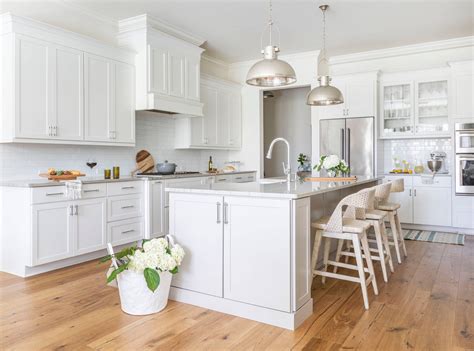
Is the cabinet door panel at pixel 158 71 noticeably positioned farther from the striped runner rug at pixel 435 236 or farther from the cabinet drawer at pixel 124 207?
the striped runner rug at pixel 435 236

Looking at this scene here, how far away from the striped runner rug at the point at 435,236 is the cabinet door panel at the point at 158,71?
381cm

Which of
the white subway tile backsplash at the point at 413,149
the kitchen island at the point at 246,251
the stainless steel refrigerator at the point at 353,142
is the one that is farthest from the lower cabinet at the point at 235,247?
the white subway tile backsplash at the point at 413,149

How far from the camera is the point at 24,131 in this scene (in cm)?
361

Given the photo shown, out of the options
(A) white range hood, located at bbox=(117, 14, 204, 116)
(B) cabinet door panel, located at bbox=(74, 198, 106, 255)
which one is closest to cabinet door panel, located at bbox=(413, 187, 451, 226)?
(A) white range hood, located at bbox=(117, 14, 204, 116)

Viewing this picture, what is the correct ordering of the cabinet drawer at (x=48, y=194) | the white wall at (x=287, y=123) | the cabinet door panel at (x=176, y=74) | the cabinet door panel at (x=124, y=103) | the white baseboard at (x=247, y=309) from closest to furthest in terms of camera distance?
the white baseboard at (x=247, y=309) → the cabinet drawer at (x=48, y=194) → the cabinet door panel at (x=124, y=103) → the cabinet door panel at (x=176, y=74) → the white wall at (x=287, y=123)

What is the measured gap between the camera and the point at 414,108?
19.5 ft

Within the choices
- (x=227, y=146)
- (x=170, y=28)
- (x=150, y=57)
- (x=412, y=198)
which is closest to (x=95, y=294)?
(x=150, y=57)

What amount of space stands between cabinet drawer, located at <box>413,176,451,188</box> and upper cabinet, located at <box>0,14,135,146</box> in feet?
13.4

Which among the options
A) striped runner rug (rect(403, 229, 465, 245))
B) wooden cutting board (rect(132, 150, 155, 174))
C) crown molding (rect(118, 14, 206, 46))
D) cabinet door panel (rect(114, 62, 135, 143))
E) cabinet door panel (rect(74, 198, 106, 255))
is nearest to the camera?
cabinet door panel (rect(74, 198, 106, 255))

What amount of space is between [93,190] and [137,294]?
1.66m

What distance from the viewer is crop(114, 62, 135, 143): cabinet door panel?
4.56 meters

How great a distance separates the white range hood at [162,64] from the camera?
15.7ft

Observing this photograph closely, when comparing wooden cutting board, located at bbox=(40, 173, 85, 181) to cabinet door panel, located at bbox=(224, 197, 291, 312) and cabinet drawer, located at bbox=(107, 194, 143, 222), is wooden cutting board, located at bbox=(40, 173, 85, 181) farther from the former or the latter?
cabinet door panel, located at bbox=(224, 197, 291, 312)

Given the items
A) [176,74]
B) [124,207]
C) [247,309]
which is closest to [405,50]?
[176,74]
